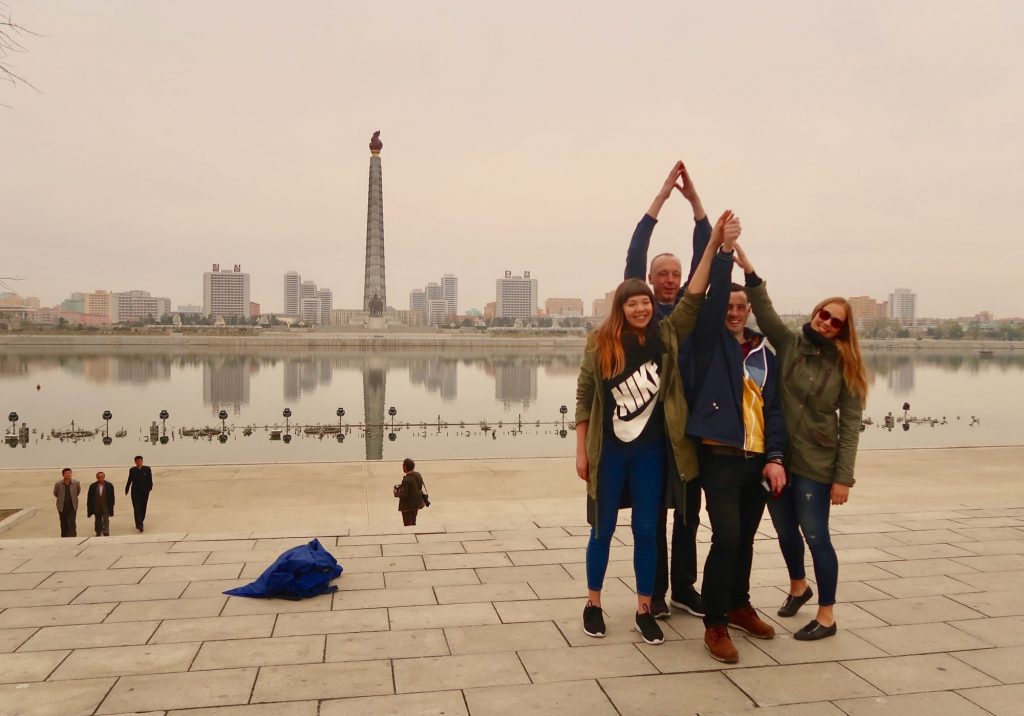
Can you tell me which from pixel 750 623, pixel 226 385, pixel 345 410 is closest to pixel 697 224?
pixel 750 623

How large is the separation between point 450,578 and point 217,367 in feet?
186

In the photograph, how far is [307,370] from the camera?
55125 mm

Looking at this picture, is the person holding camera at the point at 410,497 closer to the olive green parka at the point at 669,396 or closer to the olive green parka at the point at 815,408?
the olive green parka at the point at 669,396

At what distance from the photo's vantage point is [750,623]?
3.99 m

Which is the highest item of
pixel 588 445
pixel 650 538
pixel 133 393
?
pixel 588 445

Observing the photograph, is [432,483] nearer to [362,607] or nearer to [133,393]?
[362,607]

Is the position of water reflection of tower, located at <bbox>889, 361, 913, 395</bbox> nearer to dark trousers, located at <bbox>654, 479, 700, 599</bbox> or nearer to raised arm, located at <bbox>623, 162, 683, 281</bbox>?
dark trousers, located at <bbox>654, 479, 700, 599</bbox>

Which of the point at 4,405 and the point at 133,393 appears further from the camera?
the point at 133,393

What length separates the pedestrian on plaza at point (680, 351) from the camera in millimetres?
3994

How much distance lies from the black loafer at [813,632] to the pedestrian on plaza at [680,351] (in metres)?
0.56

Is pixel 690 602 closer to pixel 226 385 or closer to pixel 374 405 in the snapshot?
pixel 374 405

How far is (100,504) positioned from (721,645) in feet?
27.4

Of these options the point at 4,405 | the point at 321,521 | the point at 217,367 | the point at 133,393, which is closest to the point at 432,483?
the point at 321,521

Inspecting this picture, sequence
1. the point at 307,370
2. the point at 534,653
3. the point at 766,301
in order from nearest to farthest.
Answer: the point at 534,653 < the point at 766,301 < the point at 307,370
